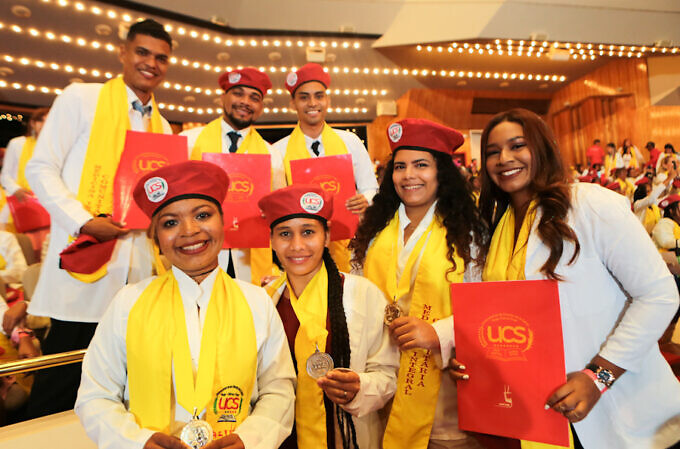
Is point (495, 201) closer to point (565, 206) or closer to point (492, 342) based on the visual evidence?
point (565, 206)

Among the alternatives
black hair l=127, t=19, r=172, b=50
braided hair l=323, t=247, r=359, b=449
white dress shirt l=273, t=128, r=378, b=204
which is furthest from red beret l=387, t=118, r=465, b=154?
black hair l=127, t=19, r=172, b=50

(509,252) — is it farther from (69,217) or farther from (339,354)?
(69,217)

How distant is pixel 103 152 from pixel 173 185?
90 centimetres

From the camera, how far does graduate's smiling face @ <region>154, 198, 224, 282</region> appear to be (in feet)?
5.46

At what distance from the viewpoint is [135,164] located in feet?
7.47

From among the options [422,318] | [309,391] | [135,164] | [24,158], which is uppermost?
[24,158]

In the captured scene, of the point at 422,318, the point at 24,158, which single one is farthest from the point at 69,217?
the point at 24,158

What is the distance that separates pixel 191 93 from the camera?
12.3 meters

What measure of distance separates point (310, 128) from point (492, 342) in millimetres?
2279

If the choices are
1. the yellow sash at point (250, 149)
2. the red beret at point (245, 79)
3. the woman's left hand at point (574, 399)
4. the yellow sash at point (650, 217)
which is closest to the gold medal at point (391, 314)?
the woman's left hand at point (574, 399)

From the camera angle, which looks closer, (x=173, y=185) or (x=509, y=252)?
(x=173, y=185)

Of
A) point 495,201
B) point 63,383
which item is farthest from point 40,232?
point 495,201

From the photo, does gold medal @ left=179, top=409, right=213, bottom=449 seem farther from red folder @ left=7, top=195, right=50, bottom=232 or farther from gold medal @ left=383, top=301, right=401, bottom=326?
red folder @ left=7, top=195, right=50, bottom=232

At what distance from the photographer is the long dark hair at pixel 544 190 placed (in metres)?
1.58
